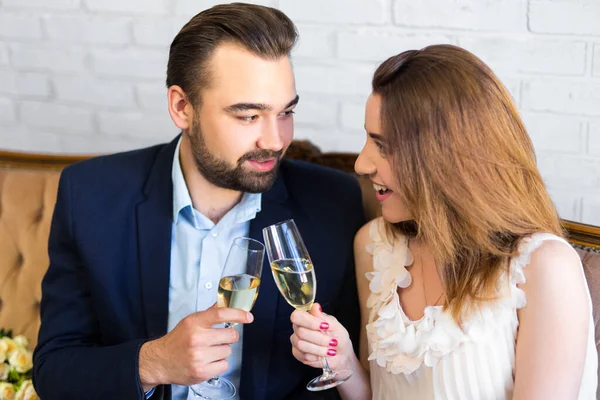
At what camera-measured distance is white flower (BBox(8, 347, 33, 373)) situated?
2166 mm

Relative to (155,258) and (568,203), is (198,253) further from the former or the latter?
(568,203)

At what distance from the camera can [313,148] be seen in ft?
7.38

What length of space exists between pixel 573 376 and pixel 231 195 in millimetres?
940

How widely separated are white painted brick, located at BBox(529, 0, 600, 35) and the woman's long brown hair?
1.99 ft

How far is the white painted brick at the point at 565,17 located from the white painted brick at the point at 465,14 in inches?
1.2

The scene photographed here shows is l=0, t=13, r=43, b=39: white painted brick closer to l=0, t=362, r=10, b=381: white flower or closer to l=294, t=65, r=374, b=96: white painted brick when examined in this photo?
l=294, t=65, r=374, b=96: white painted brick

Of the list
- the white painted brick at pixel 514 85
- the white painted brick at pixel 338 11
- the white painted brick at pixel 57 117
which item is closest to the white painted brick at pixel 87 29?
the white painted brick at pixel 57 117

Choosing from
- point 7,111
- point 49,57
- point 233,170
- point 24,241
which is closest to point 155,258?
point 233,170

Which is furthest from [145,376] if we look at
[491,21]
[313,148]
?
[491,21]

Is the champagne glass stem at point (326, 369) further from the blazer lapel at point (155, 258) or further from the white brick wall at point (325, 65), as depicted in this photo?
the white brick wall at point (325, 65)

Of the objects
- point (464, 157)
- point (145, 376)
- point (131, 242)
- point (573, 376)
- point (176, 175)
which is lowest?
point (145, 376)

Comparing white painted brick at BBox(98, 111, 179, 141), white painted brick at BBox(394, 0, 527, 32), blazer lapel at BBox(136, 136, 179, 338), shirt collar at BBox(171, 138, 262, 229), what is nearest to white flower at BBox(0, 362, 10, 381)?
blazer lapel at BBox(136, 136, 179, 338)

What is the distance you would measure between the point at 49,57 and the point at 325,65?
105cm

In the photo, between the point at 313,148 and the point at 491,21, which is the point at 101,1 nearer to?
the point at 313,148
